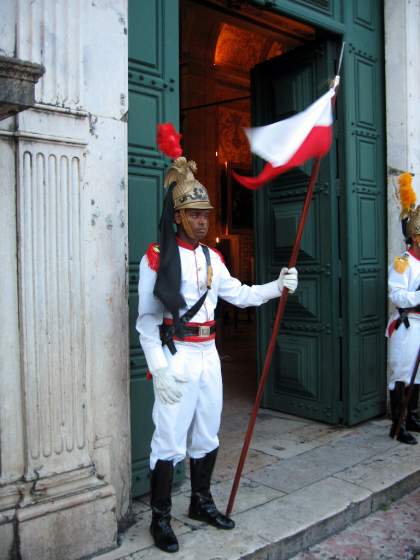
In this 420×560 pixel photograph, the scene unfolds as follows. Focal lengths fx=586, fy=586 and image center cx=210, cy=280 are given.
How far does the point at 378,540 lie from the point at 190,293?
6.64ft

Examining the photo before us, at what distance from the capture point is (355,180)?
5664mm

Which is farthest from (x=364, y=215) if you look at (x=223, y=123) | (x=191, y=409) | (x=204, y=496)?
(x=223, y=123)

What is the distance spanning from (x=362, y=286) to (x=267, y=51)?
28.5ft

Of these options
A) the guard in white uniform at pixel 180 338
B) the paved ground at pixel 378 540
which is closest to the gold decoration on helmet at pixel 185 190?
the guard in white uniform at pixel 180 338

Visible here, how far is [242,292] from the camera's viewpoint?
145 inches

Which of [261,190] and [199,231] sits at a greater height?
[261,190]

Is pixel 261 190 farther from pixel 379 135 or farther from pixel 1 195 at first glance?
pixel 1 195

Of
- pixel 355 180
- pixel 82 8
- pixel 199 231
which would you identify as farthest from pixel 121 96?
pixel 355 180

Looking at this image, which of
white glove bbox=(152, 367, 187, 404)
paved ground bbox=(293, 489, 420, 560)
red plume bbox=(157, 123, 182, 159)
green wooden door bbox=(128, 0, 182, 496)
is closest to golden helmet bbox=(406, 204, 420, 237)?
paved ground bbox=(293, 489, 420, 560)

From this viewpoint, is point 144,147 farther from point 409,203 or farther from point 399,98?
point 399,98

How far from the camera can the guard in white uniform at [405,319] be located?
5.16 m

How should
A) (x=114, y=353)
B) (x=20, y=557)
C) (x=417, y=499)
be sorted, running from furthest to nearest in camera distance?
(x=417, y=499) → (x=114, y=353) → (x=20, y=557)

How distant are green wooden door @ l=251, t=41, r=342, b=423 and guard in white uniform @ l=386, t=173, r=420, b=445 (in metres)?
0.55

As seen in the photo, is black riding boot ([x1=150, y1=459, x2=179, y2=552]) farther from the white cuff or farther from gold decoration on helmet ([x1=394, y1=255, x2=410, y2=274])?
gold decoration on helmet ([x1=394, y1=255, x2=410, y2=274])
